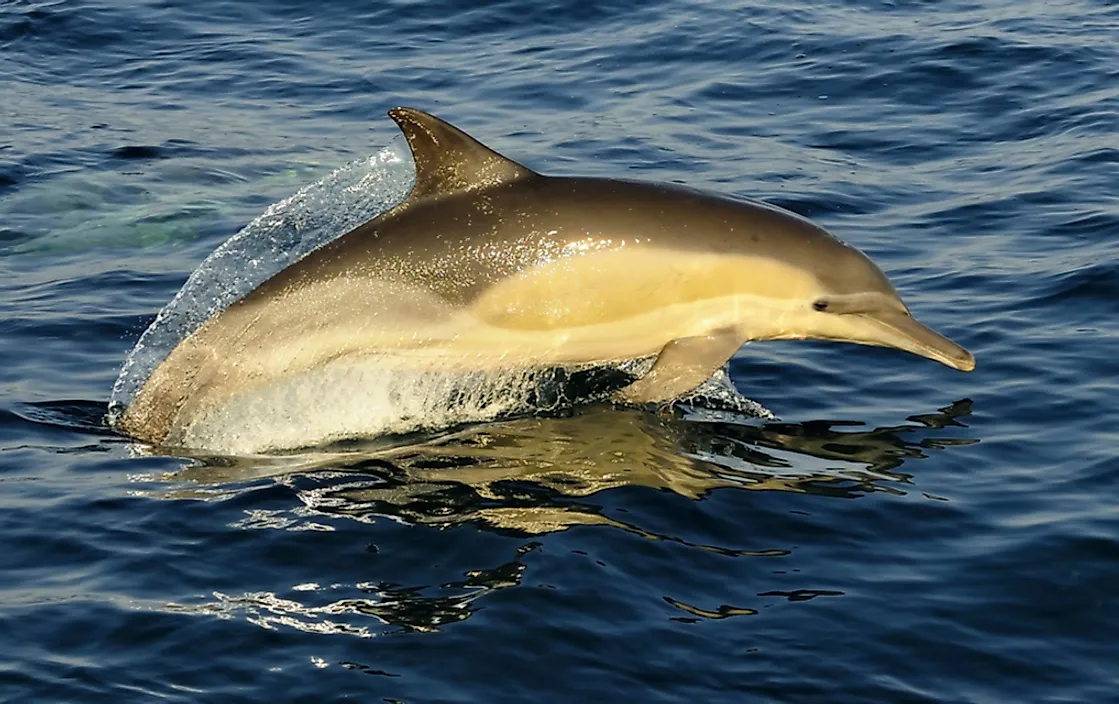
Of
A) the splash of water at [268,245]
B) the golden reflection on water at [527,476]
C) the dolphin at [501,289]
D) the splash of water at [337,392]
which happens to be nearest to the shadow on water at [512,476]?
the golden reflection on water at [527,476]

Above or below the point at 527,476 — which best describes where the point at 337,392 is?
above

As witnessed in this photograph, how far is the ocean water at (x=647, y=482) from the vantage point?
7676mm

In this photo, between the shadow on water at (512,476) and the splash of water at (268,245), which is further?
the splash of water at (268,245)

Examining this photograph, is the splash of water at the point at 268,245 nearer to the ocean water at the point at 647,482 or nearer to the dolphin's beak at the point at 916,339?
the ocean water at the point at 647,482

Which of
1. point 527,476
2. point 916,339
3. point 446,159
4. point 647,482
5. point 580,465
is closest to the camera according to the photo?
point 647,482

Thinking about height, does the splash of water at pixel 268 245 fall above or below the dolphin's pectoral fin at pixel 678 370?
above

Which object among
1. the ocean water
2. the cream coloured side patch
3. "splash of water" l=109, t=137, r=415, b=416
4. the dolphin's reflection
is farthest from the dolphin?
"splash of water" l=109, t=137, r=415, b=416

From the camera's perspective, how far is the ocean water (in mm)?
7676

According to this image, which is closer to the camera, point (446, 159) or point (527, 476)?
point (527, 476)

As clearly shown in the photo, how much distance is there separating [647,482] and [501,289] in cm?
154

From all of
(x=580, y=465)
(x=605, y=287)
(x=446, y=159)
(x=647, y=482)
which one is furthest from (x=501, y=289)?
(x=647, y=482)

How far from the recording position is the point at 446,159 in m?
10.2

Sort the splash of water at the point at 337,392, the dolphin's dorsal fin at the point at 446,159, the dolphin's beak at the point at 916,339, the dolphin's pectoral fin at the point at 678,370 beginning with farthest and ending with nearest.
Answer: the dolphin's beak at the point at 916,339
the splash of water at the point at 337,392
the dolphin's pectoral fin at the point at 678,370
the dolphin's dorsal fin at the point at 446,159

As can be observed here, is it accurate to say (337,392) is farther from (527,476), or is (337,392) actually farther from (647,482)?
(647,482)
